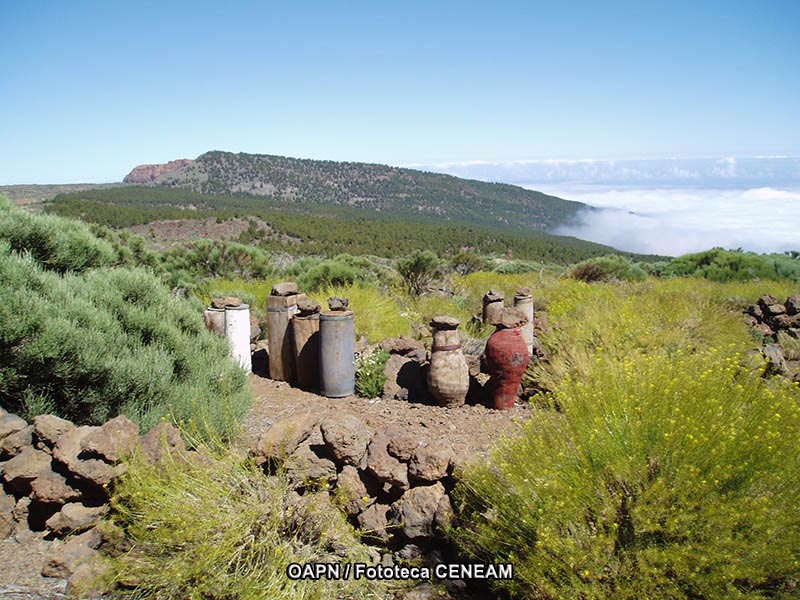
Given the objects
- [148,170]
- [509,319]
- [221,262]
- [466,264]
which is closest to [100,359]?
[509,319]

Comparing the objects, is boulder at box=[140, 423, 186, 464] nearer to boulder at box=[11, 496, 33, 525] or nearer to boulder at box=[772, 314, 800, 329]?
boulder at box=[11, 496, 33, 525]

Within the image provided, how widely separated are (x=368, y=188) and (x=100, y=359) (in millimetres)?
68284

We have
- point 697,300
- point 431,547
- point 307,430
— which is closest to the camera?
point 431,547

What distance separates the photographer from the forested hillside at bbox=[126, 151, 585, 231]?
65750mm

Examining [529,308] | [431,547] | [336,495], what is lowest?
[431,547]

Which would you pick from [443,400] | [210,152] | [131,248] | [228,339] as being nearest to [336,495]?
[443,400]

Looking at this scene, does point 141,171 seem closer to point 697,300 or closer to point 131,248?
point 131,248

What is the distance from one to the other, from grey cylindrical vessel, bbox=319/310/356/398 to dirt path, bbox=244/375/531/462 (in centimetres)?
13

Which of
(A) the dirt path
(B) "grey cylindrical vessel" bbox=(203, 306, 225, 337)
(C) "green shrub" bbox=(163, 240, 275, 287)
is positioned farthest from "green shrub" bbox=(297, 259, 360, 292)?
(A) the dirt path

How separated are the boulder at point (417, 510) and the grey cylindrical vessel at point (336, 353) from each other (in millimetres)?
2385

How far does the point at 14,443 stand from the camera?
12.3ft

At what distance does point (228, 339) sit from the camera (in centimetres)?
622

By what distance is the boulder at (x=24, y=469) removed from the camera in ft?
11.4

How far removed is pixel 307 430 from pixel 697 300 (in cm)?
686
